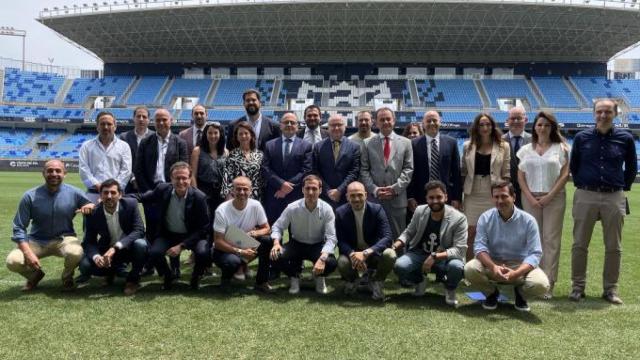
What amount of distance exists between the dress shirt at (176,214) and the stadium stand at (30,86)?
43.8m

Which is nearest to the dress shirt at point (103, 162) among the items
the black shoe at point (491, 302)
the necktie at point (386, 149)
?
the necktie at point (386, 149)

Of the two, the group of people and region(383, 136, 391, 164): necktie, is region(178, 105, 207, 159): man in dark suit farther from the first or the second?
region(383, 136, 391, 164): necktie

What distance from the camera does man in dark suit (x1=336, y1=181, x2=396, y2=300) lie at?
4.96 meters

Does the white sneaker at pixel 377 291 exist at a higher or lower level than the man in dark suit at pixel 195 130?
lower

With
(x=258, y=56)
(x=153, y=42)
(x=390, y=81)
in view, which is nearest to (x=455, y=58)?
(x=390, y=81)

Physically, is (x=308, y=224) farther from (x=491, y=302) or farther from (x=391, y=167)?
(x=491, y=302)

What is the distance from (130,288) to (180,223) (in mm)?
858

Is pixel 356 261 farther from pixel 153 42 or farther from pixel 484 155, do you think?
pixel 153 42

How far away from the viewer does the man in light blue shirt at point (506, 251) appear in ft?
15.1

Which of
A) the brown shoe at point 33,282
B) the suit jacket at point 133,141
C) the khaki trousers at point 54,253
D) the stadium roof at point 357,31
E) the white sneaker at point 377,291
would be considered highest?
the stadium roof at point 357,31

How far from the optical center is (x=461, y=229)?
16.4 ft

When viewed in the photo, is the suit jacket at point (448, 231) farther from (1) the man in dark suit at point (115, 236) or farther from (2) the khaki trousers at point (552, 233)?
(1) the man in dark suit at point (115, 236)

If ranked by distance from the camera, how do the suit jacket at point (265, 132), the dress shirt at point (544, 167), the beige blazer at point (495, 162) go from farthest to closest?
1. the suit jacket at point (265, 132)
2. the beige blazer at point (495, 162)
3. the dress shirt at point (544, 167)

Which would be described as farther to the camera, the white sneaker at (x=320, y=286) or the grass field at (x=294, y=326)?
the white sneaker at (x=320, y=286)
